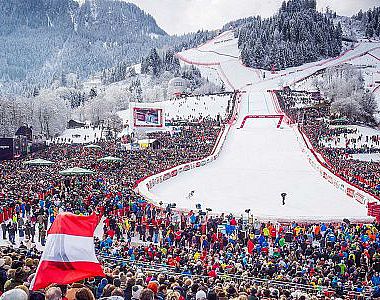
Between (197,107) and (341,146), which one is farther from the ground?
(197,107)

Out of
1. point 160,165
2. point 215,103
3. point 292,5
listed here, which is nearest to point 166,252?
point 160,165

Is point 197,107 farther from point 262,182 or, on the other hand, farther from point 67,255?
point 67,255

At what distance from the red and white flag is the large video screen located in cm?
4334

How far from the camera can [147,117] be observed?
50.2 m

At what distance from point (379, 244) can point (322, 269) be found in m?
3.21

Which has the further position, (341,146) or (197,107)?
(197,107)

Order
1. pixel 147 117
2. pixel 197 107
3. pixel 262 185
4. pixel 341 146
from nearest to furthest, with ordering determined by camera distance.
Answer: pixel 262 185, pixel 341 146, pixel 147 117, pixel 197 107

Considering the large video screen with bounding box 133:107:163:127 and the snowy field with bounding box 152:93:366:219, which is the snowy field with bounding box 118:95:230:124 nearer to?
the large video screen with bounding box 133:107:163:127

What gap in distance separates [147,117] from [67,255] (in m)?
44.2

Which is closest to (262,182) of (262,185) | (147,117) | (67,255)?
(262,185)

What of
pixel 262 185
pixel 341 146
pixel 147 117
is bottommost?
pixel 262 185

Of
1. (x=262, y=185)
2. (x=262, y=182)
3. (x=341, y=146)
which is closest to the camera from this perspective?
(x=262, y=185)

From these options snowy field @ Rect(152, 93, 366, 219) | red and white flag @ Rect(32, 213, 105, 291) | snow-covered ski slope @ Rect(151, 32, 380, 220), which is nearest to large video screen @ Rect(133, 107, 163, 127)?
snow-covered ski slope @ Rect(151, 32, 380, 220)

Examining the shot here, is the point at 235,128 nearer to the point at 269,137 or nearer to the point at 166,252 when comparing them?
the point at 269,137
